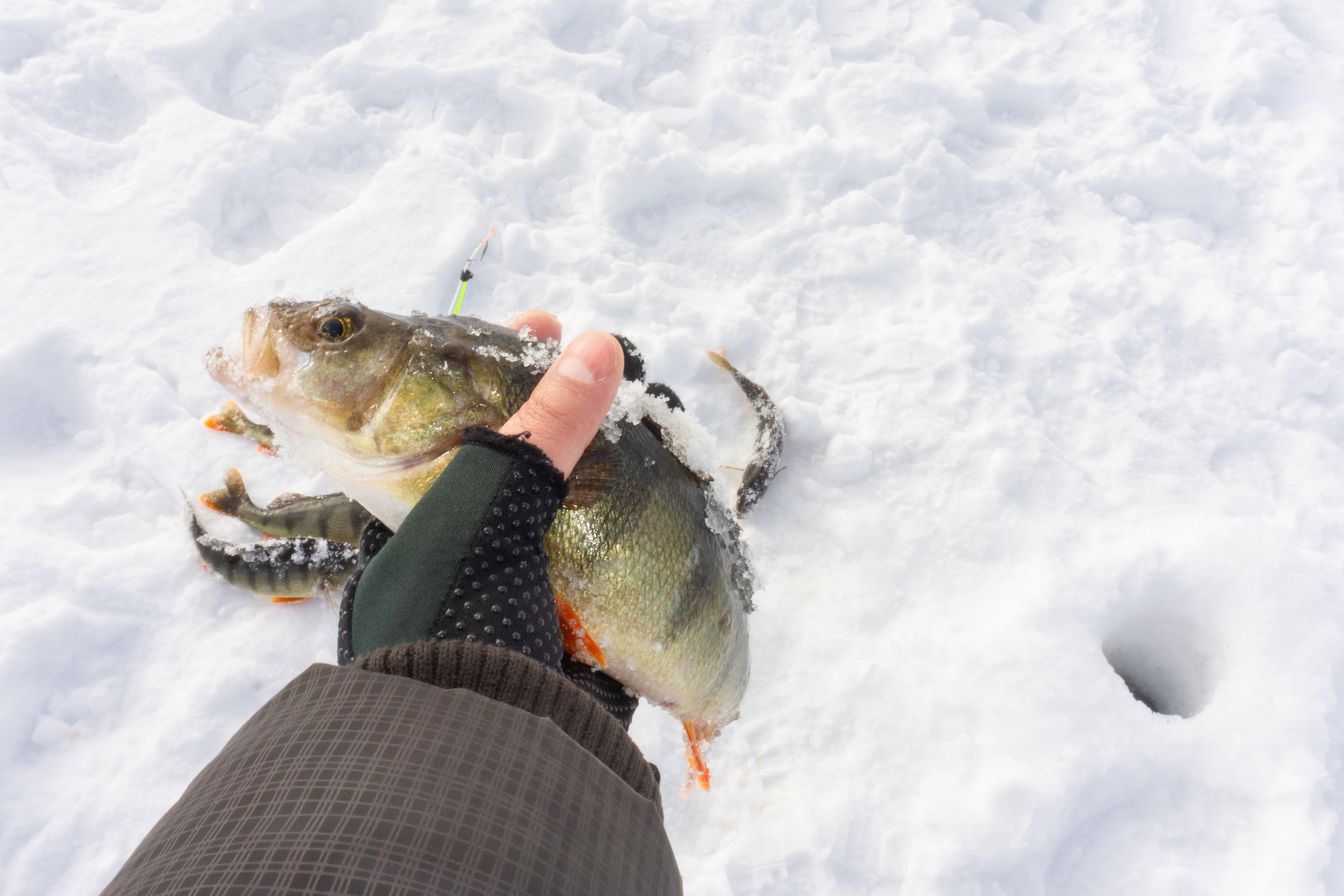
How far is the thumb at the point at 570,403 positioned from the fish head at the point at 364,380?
5.8 inches

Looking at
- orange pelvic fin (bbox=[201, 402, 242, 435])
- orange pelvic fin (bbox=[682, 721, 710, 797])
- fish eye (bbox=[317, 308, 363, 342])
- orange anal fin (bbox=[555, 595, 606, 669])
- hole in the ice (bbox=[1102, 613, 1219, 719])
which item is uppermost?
fish eye (bbox=[317, 308, 363, 342])

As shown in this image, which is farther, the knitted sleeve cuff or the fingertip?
the fingertip

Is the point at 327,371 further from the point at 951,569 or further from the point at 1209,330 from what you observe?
the point at 1209,330

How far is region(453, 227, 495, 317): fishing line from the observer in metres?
2.60

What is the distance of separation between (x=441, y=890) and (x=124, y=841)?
5.99 feet

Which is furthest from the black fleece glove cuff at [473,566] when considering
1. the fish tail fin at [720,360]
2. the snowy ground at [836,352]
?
the fish tail fin at [720,360]

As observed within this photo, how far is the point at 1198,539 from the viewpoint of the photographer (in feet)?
7.79

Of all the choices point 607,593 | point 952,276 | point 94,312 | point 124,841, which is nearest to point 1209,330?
point 952,276

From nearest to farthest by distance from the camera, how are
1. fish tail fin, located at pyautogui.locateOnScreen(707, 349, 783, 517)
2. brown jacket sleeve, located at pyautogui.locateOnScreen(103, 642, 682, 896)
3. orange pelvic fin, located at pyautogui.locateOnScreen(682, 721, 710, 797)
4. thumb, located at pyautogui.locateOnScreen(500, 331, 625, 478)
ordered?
brown jacket sleeve, located at pyautogui.locateOnScreen(103, 642, 682, 896), thumb, located at pyautogui.locateOnScreen(500, 331, 625, 478), orange pelvic fin, located at pyautogui.locateOnScreen(682, 721, 710, 797), fish tail fin, located at pyautogui.locateOnScreen(707, 349, 783, 517)

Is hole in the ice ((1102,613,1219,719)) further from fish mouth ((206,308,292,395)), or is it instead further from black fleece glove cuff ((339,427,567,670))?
fish mouth ((206,308,292,395))

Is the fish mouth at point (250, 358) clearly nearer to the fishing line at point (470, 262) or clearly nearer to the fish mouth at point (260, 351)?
the fish mouth at point (260, 351)

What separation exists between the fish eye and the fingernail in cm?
48

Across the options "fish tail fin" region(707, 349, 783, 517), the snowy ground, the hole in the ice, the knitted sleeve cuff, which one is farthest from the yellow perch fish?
the hole in the ice

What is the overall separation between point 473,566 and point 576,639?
377 mm
